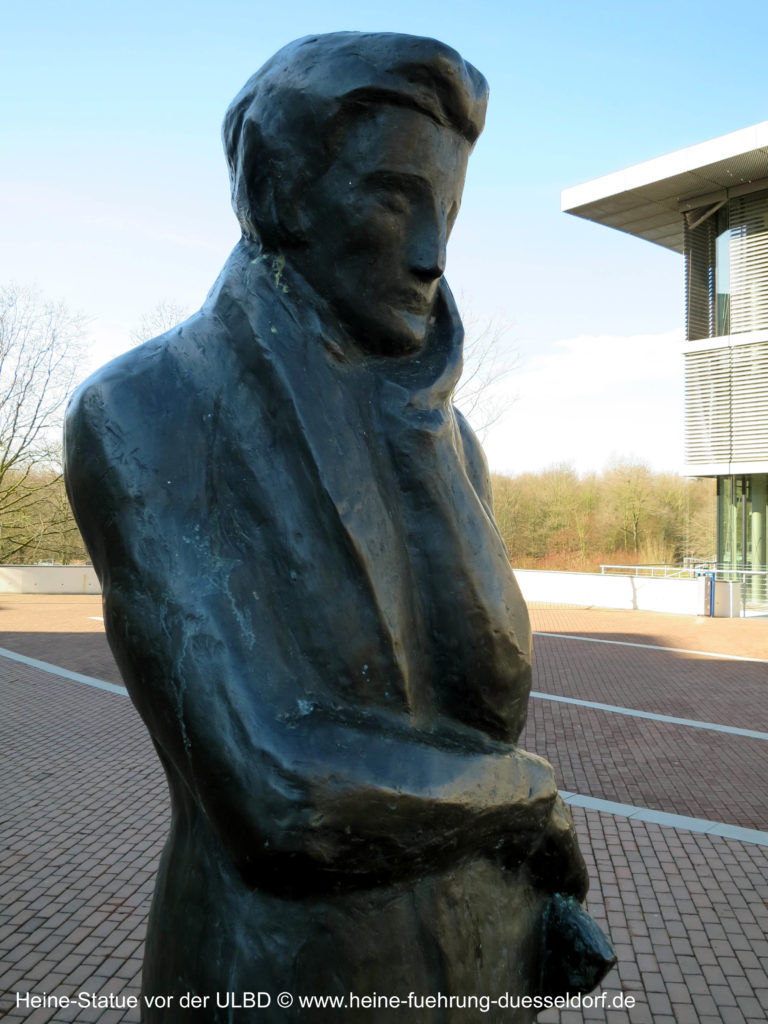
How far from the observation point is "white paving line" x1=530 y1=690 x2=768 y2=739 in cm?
985

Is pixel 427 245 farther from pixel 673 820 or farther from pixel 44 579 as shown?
pixel 44 579

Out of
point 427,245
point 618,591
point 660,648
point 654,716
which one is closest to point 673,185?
point 618,591

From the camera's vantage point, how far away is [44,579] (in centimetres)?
2514

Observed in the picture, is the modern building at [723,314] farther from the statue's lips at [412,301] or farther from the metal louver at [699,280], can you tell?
the statue's lips at [412,301]

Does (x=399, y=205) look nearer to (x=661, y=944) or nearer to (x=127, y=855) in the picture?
(x=661, y=944)

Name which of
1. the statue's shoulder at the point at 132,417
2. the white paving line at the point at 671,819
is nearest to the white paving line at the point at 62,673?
the white paving line at the point at 671,819

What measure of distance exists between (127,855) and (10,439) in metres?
20.7

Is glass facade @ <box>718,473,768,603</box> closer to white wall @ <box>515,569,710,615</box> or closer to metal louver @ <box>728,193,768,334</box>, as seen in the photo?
white wall @ <box>515,569,710,615</box>

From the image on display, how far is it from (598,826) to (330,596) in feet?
20.3

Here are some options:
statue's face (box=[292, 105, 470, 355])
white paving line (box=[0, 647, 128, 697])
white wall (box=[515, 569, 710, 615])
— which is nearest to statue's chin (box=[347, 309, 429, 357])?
statue's face (box=[292, 105, 470, 355])

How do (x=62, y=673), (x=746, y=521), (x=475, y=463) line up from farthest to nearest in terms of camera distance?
1. (x=746, y=521)
2. (x=62, y=673)
3. (x=475, y=463)

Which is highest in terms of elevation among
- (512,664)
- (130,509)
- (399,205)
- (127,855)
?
(399,205)

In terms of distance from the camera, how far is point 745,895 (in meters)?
5.58

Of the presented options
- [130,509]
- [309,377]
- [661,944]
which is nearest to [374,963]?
[130,509]
